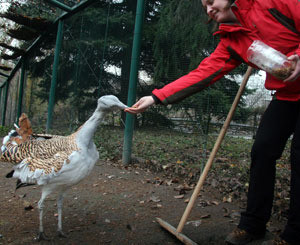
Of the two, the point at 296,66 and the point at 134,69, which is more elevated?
the point at 134,69

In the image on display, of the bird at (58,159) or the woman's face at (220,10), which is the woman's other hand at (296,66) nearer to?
the woman's face at (220,10)

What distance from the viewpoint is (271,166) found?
2137 millimetres

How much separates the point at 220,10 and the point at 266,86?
26.8 inches

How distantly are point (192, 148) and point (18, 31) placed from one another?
689 cm

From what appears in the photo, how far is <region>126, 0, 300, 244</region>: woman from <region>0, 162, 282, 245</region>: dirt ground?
1.52 feet

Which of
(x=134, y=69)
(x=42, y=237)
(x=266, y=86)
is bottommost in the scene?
(x=42, y=237)

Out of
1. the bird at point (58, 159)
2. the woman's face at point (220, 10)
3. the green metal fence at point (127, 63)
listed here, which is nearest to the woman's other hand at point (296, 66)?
the woman's face at point (220, 10)

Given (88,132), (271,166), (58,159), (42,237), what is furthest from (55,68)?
(271,166)

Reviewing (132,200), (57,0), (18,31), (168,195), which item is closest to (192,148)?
(168,195)

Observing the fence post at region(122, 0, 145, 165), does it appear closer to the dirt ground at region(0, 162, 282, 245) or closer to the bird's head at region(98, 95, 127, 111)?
the dirt ground at region(0, 162, 282, 245)

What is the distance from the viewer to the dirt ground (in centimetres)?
250

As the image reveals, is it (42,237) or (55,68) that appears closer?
(42,237)

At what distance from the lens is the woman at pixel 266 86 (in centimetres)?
179

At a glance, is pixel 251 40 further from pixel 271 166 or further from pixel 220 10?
pixel 271 166
